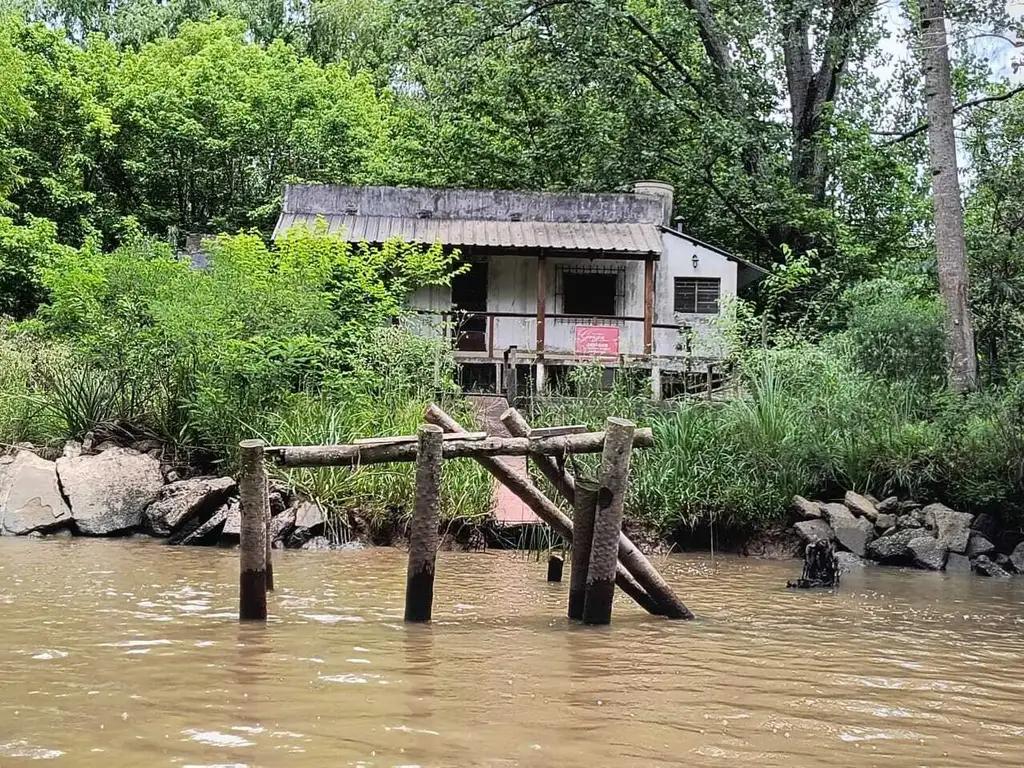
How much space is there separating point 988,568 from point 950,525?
0.77 metres

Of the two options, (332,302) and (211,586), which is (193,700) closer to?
(211,586)

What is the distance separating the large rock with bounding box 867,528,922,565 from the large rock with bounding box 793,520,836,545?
1.46 feet

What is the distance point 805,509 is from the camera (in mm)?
11773

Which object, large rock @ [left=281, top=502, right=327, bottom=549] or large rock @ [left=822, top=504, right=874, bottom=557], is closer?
large rock @ [left=281, top=502, right=327, bottom=549]

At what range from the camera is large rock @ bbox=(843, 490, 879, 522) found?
38.7 ft

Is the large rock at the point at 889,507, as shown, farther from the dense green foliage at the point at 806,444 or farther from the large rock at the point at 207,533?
the large rock at the point at 207,533

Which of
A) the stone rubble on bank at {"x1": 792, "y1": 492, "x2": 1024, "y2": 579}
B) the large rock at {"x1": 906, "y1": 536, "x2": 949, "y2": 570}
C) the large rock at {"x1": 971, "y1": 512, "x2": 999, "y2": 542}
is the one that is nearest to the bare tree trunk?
the large rock at {"x1": 971, "y1": 512, "x2": 999, "y2": 542}

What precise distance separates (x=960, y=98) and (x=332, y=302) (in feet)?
57.3

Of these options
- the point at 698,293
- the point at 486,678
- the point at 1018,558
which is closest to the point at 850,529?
the point at 1018,558

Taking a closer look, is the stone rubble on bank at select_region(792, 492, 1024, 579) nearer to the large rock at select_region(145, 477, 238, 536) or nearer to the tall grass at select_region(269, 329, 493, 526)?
the tall grass at select_region(269, 329, 493, 526)

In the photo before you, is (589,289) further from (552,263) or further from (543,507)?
(543,507)

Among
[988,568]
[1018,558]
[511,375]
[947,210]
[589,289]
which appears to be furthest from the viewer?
[589,289]

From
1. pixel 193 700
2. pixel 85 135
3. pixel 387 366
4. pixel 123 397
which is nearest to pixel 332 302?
pixel 387 366

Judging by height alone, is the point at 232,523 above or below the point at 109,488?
below
